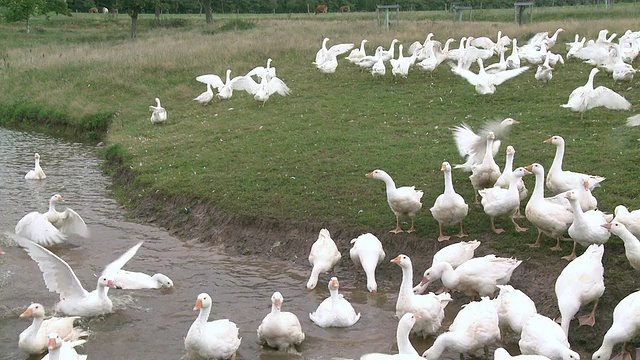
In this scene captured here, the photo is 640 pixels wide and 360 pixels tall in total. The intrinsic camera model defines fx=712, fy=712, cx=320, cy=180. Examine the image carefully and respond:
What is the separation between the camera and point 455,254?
9680mm

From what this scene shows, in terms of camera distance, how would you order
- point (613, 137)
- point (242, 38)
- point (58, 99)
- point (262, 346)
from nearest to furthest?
point (262, 346), point (613, 137), point (58, 99), point (242, 38)

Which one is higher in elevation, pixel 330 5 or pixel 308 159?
pixel 330 5

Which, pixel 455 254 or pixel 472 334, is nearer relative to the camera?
pixel 472 334

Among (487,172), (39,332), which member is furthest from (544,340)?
(39,332)

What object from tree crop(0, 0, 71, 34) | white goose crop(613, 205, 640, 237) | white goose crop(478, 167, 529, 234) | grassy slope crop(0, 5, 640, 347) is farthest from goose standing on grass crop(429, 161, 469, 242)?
tree crop(0, 0, 71, 34)

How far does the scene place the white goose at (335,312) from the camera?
8.86 meters

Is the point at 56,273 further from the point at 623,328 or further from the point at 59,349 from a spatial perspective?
the point at 623,328

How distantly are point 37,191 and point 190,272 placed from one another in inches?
243

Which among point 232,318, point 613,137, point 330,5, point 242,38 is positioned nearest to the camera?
point 232,318

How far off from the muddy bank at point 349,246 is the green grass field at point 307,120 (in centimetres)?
24

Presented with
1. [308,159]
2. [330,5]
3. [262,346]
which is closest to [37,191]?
[308,159]

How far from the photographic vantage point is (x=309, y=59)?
26609 mm

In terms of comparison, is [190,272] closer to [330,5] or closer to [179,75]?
[179,75]

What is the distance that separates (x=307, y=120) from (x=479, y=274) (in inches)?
372
